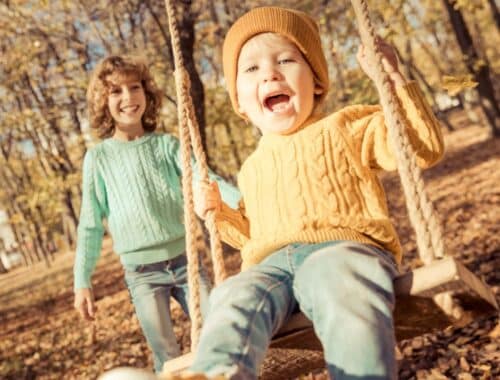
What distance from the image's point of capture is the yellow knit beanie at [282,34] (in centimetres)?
218

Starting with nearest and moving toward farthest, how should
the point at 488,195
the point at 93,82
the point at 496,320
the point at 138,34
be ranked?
the point at 93,82 → the point at 496,320 → the point at 488,195 → the point at 138,34

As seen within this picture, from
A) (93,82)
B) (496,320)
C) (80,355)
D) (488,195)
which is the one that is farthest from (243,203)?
(488,195)

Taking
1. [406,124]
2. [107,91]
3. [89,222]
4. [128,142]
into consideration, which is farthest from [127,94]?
[406,124]

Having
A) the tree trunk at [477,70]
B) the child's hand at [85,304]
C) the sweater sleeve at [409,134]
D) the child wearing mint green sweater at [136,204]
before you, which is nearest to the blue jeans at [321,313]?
the sweater sleeve at [409,134]

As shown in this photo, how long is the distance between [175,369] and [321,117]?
1.15m

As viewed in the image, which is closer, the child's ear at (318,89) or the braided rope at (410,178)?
the braided rope at (410,178)

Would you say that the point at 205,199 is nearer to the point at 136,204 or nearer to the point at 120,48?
the point at 136,204

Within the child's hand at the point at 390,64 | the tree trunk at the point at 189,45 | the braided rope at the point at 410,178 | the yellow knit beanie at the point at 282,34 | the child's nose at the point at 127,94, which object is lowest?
the braided rope at the point at 410,178

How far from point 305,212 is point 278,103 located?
19.0 inches

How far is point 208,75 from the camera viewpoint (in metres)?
17.2

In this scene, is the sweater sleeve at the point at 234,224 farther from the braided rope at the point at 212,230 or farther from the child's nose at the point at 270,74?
the child's nose at the point at 270,74

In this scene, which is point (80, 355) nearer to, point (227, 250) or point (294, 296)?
point (227, 250)

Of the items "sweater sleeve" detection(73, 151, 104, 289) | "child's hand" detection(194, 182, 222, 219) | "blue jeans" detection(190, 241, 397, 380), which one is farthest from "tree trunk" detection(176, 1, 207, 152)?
"blue jeans" detection(190, 241, 397, 380)

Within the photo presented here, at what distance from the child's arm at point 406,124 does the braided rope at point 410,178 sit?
4.0 inches
